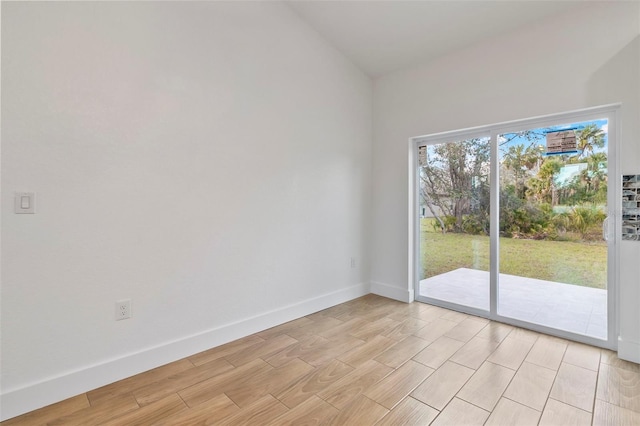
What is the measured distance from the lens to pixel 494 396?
1800 mm

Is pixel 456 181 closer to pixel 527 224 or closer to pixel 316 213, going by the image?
pixel 527 224

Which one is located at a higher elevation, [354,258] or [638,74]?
[638,74]

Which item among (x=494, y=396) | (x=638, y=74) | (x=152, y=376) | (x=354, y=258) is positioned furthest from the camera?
(x=354, y=258)

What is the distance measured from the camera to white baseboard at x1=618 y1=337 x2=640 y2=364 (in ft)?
7.13

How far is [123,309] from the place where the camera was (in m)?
2.02

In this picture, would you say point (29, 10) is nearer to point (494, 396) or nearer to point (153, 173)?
point (153, 173)

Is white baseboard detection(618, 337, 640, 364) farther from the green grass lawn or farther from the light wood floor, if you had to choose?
the green grass lawn

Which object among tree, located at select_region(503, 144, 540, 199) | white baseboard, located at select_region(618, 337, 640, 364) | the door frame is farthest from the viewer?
tree, located at select_region(503, 144, 540, 199)

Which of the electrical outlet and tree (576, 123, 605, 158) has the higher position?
tree (576, 123, 605, 158)

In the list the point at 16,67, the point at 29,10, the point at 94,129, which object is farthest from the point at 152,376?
the point at 29,10

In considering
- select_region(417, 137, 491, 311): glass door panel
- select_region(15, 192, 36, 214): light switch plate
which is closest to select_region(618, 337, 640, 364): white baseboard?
select_region(417, 137, 491, 311): glass door panel

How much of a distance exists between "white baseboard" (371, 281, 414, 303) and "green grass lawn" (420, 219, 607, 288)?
31 centimetres

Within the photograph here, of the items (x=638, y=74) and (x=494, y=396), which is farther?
(x=638, y=74)

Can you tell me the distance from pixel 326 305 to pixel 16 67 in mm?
3052
